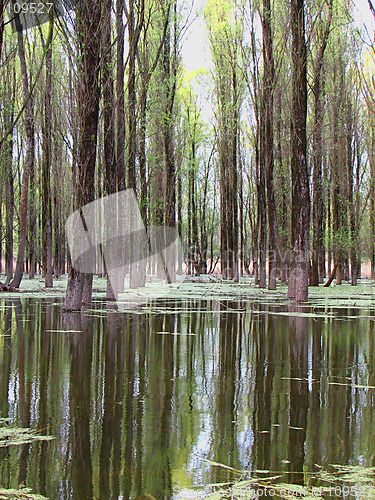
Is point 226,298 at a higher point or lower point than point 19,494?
higher

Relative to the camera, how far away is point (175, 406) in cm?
339

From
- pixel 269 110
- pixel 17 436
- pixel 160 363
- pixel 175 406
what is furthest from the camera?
pixel 269 110

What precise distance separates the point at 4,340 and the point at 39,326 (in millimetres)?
1450

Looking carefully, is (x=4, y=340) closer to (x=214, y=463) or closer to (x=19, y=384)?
(x=19, y=384)

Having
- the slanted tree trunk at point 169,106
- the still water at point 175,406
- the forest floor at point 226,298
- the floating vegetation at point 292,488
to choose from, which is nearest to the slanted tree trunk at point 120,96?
the forest floor at point 226,298

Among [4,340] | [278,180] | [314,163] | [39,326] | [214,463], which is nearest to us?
[214,463]

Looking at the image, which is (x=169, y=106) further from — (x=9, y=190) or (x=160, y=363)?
(x=160, y=363)

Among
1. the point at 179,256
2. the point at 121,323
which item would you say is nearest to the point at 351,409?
the point at 121,323

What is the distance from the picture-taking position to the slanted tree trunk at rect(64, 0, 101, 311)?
9180 mm

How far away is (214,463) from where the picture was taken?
2.40 m

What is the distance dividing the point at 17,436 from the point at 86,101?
25.0ft

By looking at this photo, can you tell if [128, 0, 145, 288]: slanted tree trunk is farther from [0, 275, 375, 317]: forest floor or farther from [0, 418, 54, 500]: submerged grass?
[0, 418, 54, 500]: submerged grass

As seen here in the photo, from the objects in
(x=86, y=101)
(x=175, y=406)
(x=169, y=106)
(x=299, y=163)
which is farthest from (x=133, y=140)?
(x=175, y=406)

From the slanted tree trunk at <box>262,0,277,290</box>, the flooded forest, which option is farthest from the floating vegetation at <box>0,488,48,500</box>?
the slanted tree trunk at <box>262,0,277,290</box>
